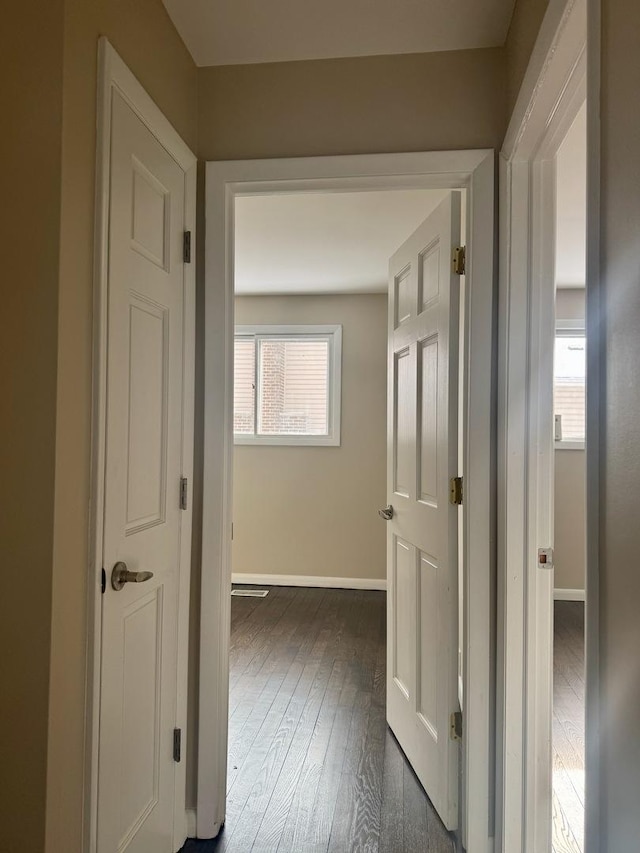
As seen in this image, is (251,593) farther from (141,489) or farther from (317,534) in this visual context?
(141,489)

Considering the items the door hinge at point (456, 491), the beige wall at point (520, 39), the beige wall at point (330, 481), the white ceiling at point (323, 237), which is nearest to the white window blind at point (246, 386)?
the beige wall at point (330, 481)

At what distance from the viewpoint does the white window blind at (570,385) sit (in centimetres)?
444

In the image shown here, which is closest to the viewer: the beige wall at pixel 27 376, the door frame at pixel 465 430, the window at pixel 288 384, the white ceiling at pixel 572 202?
the beige wall at pixel 27 376

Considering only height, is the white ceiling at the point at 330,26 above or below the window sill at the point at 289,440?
above

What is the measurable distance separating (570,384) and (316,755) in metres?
3.44

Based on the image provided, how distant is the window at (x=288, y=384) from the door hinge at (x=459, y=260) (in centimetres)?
284

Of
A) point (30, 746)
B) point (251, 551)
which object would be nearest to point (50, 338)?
point (30, 746)

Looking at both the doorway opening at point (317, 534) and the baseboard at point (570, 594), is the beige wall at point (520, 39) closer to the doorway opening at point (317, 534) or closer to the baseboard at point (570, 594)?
the doorway opening at point (317, 534)

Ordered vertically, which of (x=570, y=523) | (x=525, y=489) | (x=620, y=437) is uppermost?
(x=620, y=437)

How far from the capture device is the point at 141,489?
4.89 ft

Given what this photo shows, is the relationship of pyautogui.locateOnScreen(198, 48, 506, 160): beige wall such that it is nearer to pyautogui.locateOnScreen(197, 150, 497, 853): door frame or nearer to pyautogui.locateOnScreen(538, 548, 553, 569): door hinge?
pyautogui.locateOnScreen(197, 150, 497, 853): door frame

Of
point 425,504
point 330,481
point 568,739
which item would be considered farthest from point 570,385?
point 425,504

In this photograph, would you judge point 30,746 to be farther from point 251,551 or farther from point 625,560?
point 251,551

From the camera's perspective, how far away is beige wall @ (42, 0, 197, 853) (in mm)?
1121
